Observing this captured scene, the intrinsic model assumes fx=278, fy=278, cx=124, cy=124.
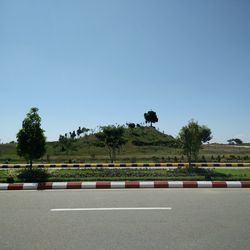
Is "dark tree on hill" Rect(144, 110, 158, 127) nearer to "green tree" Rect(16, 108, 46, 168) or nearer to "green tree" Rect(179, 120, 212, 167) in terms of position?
"green tree" Rect(179, 120, 212, 167)

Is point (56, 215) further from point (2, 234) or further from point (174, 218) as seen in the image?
point (174, 218)

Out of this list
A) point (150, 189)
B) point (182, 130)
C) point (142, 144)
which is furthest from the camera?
point (142, 144)

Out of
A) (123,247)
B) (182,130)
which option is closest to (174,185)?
(123,247)

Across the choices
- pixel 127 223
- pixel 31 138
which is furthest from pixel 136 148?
pixel 127 223

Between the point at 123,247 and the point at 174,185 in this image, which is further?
the point at 174,185

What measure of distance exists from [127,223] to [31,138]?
16.0 meters

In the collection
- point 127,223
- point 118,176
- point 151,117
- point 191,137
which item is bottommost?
point 127,223

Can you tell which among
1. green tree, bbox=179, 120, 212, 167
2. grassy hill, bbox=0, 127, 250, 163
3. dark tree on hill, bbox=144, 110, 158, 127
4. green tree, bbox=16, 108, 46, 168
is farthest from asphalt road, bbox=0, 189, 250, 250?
dark tree on hill, bbox=144, 110, 158, 127

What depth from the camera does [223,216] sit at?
6.76 meters

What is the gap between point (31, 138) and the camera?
20562 mm

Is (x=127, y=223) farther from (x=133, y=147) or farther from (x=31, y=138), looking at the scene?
(x=133, y=147)

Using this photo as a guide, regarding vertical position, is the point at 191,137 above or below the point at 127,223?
above

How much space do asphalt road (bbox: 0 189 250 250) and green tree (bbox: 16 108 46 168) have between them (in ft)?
38.5

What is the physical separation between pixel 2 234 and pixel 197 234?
3.83 m
